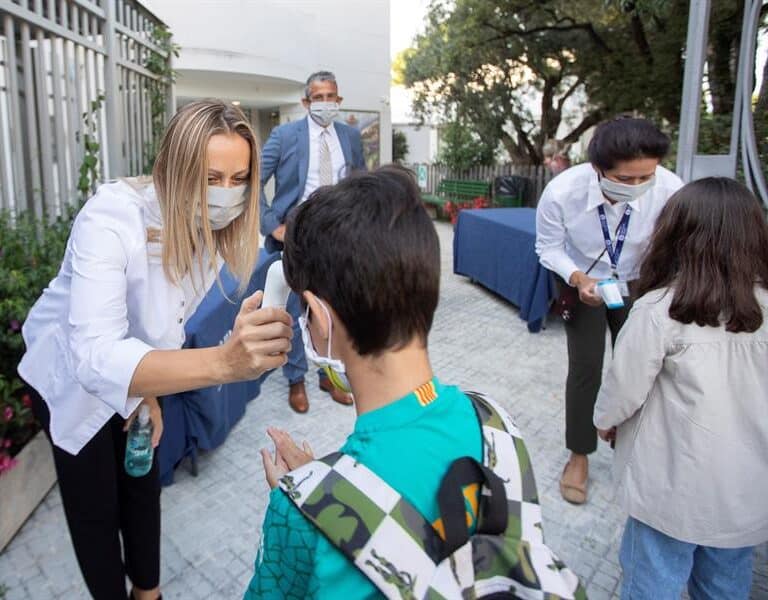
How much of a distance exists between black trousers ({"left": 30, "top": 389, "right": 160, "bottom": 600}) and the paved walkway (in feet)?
1.30

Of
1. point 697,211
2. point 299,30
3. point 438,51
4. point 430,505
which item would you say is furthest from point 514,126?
point 430,505

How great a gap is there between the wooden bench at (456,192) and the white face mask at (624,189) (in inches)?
462

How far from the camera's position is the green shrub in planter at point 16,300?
2.41 m

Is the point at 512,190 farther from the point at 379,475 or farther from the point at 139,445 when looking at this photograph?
the point at 379,475

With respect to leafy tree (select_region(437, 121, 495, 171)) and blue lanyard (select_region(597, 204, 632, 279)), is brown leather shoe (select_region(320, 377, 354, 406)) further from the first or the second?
leafy tree (select_region(437, 121, 495, 171))

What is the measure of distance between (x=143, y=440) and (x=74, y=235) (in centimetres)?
64

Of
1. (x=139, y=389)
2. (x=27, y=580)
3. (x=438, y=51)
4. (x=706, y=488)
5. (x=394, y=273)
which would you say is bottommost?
(x=27, y=580)

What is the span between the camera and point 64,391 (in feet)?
5.24

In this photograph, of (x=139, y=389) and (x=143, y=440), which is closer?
(x=139, y=389)

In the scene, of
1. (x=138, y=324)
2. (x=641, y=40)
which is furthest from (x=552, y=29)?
(x=138, y=324)

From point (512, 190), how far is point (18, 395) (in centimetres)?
1170

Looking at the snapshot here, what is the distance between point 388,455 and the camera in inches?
34.6

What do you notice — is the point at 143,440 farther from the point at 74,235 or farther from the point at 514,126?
the point at 514,126

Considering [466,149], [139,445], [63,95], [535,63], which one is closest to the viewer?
[139,445]
